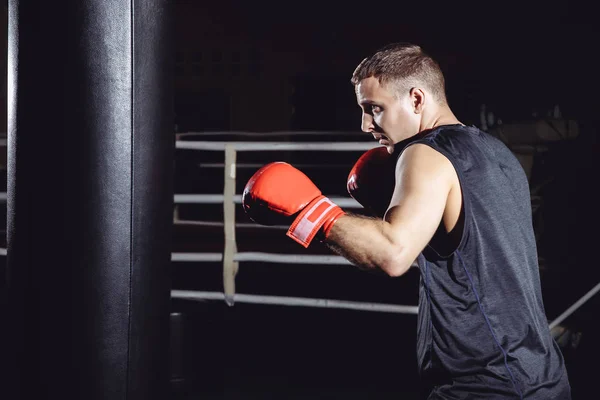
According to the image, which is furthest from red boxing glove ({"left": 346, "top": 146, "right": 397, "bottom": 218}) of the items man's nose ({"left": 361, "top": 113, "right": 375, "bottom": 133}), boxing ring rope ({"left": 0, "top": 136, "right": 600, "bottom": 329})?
boxing ring rope ({"left": 0, "top": 136, "right": 600, "bottom": 329})

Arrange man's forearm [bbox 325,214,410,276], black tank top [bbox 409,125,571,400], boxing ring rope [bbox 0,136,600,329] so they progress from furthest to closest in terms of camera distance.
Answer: boxing ring rope [bbox 0,136,600,329], black tank top [bbox 409,125,571,400], man's forearm [bbox 325,214,410,276]

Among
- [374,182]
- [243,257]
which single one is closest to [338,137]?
[243,257]

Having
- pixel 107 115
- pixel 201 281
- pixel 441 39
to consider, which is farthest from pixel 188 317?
pixel 441 39

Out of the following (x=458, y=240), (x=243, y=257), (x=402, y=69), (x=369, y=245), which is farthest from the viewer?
(x=243, y=257)

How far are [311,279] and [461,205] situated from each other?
12.8 ft

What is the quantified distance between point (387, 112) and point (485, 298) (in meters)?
0.42

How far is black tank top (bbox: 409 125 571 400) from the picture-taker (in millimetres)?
1274

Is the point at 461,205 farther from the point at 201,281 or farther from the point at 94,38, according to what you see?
the point at 201,281

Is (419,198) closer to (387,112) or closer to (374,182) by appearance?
(387,112)

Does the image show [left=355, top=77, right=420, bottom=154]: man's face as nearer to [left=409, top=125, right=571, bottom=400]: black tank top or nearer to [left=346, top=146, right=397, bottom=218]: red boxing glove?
[left=409, top=125, right=571, bottom=400]: black tank top

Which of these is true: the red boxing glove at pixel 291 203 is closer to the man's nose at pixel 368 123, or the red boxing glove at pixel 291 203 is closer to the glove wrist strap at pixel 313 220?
the glove wrist strap at pixel 313 220

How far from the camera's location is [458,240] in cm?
129

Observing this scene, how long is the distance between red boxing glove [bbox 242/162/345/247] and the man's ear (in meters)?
0.28

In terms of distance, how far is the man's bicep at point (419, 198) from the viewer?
1.17 metres
